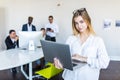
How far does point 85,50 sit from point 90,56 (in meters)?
0.06

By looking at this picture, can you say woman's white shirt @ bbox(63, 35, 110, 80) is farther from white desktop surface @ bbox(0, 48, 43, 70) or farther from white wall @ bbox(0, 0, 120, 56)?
white wall @ bbox(0, 0, 120, 56)

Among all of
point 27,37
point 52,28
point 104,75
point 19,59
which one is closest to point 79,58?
point 19,59

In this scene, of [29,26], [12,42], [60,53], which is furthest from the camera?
[29,26]

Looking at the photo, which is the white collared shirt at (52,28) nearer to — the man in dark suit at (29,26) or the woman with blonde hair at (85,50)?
the man in dark suit at (29,26)

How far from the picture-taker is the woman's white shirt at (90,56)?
5.28ft

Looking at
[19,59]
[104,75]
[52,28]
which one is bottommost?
[104,75]

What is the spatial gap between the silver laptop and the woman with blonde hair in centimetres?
4

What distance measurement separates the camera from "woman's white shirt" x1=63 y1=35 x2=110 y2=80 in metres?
1.61

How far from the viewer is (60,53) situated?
5.16 feet

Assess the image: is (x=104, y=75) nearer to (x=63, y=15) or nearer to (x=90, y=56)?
(x=63, y=15)

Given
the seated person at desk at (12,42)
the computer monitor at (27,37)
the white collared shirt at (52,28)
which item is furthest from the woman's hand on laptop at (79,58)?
the white collared shirt at (52,28)

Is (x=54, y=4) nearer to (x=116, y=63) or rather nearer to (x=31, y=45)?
(x=116, y=63)

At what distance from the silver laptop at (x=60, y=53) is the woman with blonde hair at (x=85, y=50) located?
0.04 meters

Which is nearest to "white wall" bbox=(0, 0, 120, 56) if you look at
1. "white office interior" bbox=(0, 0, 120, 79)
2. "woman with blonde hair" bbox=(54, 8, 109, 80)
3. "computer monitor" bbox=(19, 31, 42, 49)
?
"white office interior" bbox=(0, 0, 120, 79)
